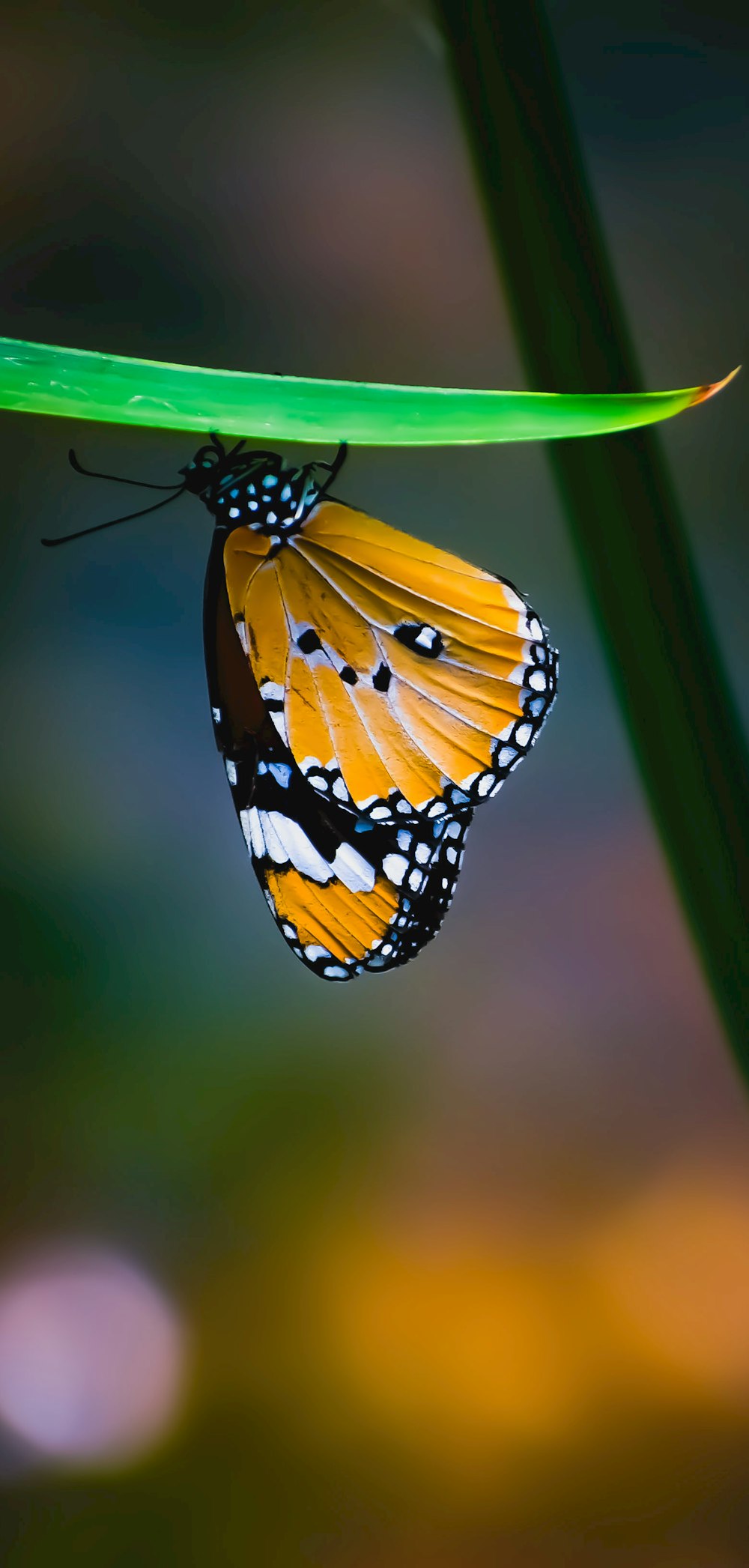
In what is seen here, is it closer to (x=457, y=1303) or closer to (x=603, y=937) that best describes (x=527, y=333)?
(x=603, y=937)

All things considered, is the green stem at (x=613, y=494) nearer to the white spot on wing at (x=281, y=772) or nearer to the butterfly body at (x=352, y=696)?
the butterfly body at (x=352, y=696)

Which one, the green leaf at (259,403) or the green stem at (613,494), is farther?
the green stem at (613,494)

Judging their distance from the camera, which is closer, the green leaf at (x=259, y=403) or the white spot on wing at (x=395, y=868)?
the green leaf at (x=259, y=403)

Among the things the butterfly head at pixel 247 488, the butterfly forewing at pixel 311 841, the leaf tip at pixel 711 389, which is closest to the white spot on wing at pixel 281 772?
the butterfly forewing at pixel 311 841

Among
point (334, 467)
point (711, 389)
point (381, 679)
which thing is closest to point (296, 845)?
point (381, 679)

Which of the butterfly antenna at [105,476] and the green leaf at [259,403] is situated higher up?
the butterfly antenna at [105,476]

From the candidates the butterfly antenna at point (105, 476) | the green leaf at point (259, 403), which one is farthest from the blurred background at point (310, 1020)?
the green leaf at point (259, 403)

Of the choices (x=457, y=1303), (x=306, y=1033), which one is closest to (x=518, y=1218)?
(x=457, y=1303)

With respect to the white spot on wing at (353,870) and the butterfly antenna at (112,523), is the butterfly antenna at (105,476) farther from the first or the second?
the white spot on wing at (353,870)

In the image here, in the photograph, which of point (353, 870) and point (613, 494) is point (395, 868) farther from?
point (613, 494)
